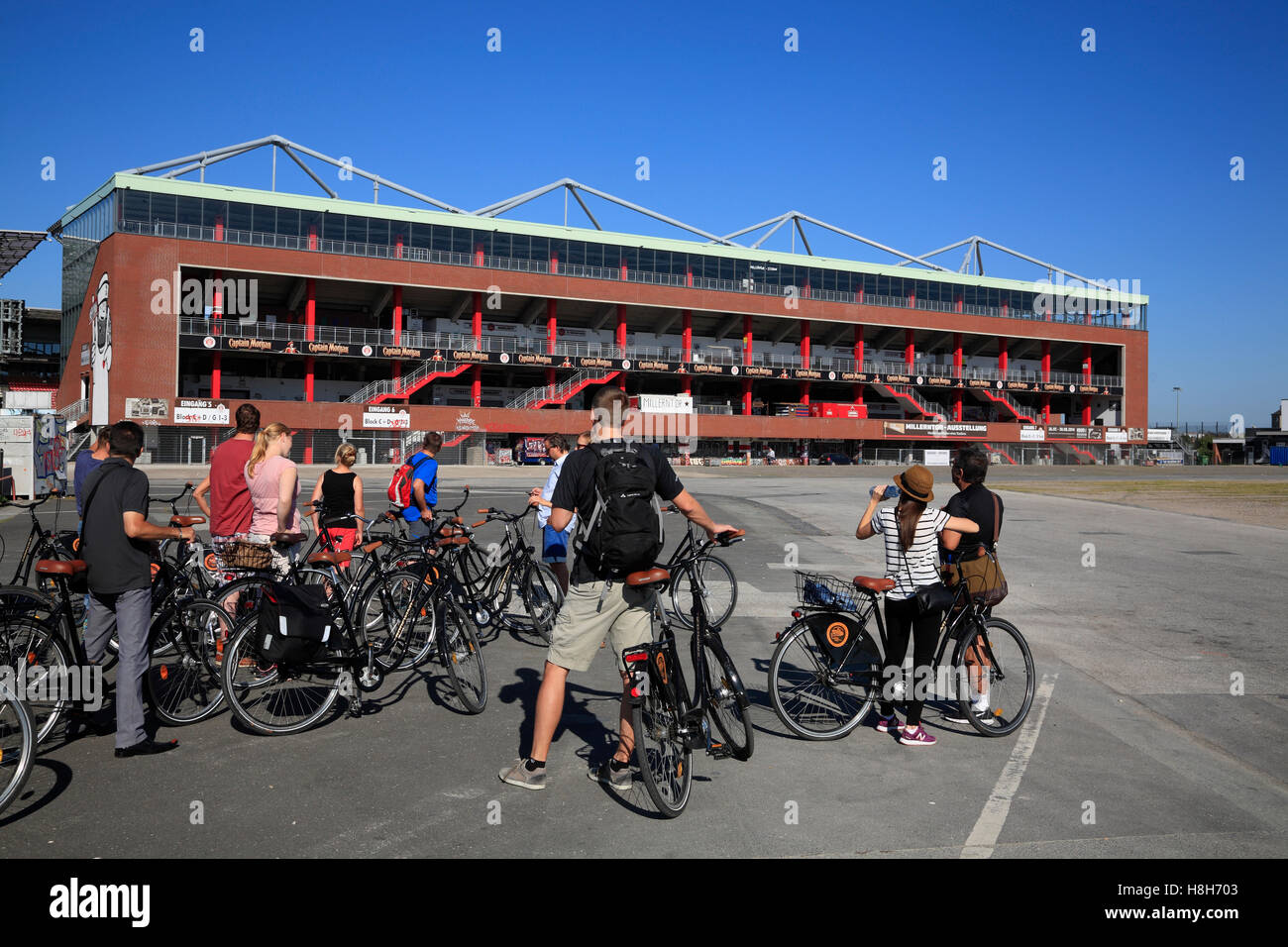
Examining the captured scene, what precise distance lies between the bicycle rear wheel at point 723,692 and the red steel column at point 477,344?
193 feet

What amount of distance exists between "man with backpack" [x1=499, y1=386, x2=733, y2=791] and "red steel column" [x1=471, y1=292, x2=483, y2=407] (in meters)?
58.7

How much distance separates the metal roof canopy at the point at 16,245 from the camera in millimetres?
45406

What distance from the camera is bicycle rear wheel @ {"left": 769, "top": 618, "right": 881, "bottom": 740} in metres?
5.63

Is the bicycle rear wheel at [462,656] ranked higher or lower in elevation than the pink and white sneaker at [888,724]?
higher

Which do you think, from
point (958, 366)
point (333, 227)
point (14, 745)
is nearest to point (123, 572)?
point (14, 745)

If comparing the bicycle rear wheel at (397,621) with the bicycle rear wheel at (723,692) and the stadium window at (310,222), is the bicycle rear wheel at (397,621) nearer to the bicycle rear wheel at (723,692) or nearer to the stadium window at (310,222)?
the bicycle rear wheel at (723,692)

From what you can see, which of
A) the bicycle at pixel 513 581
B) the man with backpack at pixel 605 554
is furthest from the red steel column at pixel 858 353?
the man with backpack at pixel 605 554

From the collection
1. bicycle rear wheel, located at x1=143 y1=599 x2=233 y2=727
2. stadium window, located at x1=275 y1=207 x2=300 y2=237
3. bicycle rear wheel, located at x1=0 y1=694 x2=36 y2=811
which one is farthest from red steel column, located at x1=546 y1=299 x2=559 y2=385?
bicycle rear wheel, located at x1=0 y1=694 x2=36 y2=811

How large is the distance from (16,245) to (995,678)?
54853mm

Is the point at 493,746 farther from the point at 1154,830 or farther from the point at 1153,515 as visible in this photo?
the point at 1153,515

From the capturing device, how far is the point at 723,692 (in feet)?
16.0

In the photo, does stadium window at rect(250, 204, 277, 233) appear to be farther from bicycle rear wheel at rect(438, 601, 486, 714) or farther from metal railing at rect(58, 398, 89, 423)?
bicycle rear wheel at rect(438, 601, 486, 714)

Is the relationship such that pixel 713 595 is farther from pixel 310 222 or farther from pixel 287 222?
pixel 310 222

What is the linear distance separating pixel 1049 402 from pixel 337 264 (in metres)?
64.6
